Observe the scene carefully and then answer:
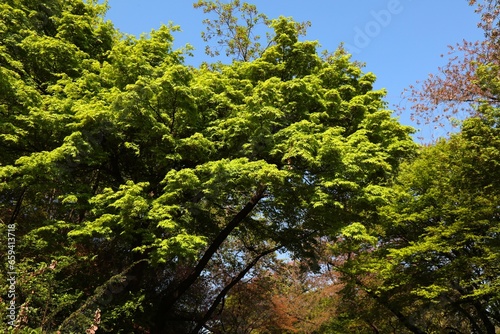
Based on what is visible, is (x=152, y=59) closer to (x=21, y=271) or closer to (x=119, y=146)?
(x=119, y=146)

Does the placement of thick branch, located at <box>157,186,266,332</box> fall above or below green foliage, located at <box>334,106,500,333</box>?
below

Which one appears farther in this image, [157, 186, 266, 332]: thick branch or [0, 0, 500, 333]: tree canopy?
[157, 186, 266, 332]: thick branch

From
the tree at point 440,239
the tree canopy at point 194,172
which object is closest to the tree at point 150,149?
the tree canopy at point 194,172

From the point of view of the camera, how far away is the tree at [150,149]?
26.4ft

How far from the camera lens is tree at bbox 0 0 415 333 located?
26.4 ft

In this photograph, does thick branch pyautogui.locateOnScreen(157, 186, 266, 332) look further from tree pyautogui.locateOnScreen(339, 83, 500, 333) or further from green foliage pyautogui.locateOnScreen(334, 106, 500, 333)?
green foliage pyautogui.locateOnScreen(334, 106, 500, 333)

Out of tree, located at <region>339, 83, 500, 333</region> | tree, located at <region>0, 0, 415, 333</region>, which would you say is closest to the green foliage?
tree, located at <region>339, 83, 500, 333</region>

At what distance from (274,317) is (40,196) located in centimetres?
1111

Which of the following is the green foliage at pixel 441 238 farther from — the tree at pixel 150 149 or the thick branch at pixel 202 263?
the thick branch at pixel 202 263

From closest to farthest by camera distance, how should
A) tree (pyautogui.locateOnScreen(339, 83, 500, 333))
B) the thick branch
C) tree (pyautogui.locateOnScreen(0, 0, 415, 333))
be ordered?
tree (pyautogui.locateOnScreen(0, 0, 415, 333)) < tree (pyautogui.locateOnScreen(339, 83, 500, 333)) < the thick branch

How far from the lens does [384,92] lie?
1158 centimetres

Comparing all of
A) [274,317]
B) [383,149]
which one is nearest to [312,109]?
[383,149]

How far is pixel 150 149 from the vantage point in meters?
9.23

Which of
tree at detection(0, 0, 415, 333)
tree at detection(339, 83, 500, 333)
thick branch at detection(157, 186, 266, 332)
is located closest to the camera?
tree at detection(0, 0, 415, 333)
